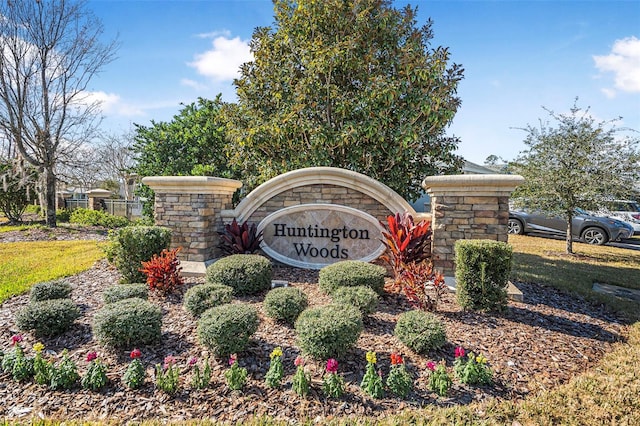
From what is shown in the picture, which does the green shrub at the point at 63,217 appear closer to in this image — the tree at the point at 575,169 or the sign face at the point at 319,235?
the sign face at the point at 319,235

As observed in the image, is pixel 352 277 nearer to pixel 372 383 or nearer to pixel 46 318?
pixel 372 383

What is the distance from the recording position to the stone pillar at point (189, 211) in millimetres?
6316

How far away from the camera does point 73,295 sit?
16.9 ft

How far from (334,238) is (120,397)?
4.22m

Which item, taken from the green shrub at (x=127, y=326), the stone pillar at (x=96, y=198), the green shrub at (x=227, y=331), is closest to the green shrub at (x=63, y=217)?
the stone pillar at (x=96, y=198)

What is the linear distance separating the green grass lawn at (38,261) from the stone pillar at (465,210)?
21.2ft

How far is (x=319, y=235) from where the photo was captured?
6508mm

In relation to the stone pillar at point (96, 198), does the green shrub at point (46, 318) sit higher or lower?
lower

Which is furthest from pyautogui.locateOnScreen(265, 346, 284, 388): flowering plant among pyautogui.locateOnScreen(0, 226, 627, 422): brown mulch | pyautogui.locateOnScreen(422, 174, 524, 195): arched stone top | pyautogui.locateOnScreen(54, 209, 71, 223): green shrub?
pyautogui.locateOnScreen(54, 209, 71, 223): green shrub

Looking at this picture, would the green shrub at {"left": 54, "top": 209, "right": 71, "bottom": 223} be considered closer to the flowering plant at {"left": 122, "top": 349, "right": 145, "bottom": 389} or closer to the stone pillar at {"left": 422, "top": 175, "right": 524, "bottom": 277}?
the flowering plant at {"left": 122, "top": 349, "right": 145, "bottom": 389}

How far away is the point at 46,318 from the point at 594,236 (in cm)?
1552

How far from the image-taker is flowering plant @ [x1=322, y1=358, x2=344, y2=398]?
276 centimetres

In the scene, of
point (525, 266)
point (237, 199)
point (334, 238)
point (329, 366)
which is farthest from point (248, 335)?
point (525, 266)

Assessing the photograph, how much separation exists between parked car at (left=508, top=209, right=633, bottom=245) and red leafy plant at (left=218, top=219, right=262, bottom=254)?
9710 millimetres
